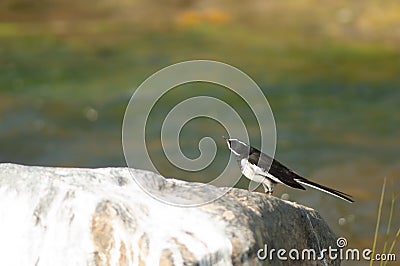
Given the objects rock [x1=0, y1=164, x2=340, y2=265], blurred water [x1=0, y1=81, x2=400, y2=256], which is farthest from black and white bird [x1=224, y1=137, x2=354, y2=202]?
blurred water [x1=0, y1=81, x2=400, y2=256]

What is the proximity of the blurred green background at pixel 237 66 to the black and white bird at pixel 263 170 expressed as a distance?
4.79m

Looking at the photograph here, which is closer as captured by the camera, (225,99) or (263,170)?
(263,170)

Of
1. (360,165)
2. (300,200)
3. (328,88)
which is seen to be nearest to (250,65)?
(328,88)

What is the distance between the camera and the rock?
153 inches

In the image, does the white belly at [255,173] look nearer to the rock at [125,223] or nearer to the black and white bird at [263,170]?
the black and white bird at [263,170]

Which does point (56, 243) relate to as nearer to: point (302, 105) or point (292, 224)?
point (292, 224)

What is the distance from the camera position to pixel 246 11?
18.3 meters

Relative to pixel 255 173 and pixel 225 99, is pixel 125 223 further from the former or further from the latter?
pixel 225 99

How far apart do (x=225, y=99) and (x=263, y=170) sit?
9397 mm

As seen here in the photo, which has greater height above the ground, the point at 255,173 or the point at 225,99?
the point at 225,99

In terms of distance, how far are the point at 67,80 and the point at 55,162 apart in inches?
136

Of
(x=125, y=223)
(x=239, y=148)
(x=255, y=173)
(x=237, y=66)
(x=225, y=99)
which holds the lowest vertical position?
(x=125, y=223)

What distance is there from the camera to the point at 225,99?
46.4ft

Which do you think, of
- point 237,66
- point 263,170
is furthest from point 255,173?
point 237,66
